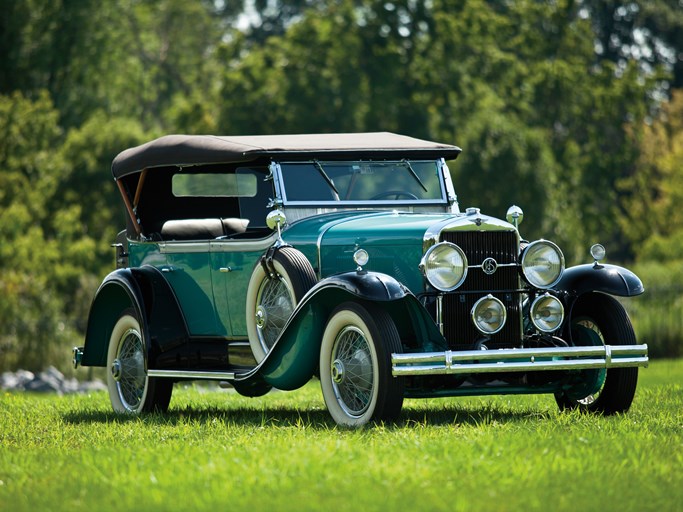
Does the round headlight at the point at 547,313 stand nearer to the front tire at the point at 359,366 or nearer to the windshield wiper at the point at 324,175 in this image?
the front tire at the point at 359,366

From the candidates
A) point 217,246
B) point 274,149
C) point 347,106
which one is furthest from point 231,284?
point 347,106

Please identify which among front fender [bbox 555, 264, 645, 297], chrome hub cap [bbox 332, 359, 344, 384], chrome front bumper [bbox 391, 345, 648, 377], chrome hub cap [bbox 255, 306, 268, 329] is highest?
front fender [bbox 555, 264, 645, 297]

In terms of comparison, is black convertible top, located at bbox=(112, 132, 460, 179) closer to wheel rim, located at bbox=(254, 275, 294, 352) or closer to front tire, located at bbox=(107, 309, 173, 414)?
wheel rim, located at bbox=(254, 275, 294, 352)

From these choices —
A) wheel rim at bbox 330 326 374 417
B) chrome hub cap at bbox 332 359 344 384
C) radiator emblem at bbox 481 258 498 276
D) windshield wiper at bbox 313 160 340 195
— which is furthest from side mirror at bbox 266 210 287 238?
radiator emblem at bbox 481 258 498 276

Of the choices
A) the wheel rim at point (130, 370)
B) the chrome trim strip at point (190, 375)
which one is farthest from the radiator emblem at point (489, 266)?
the wheel rim at point (130, 370)

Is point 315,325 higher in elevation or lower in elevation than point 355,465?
higher

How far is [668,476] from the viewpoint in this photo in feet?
19.4

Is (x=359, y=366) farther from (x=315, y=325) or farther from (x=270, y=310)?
(x=270, y=310)

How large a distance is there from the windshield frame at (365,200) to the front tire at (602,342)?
1.51 m

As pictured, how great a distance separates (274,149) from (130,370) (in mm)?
2345

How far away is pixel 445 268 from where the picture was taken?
8.10 m

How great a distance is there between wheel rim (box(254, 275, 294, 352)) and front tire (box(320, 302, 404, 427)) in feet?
2.38

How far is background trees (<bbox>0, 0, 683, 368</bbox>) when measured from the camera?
27328mm

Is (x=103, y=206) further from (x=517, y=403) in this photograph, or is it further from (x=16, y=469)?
(x=16, y=469)
